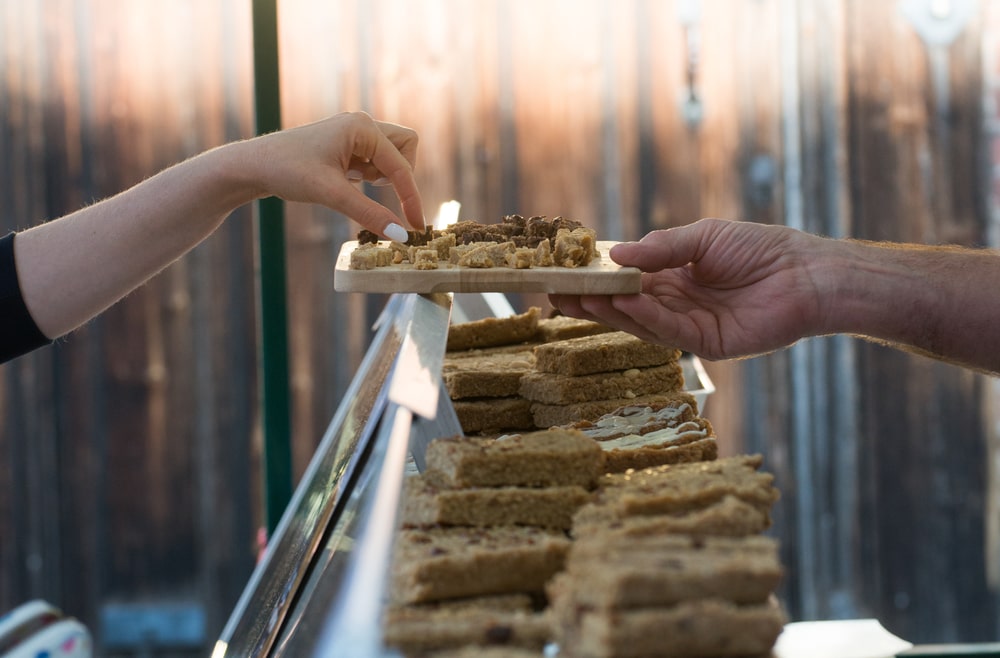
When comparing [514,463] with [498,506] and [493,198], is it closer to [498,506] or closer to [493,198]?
[498,506]

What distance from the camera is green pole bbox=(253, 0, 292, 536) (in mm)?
2562

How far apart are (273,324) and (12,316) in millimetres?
615

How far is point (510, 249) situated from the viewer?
1975 mm

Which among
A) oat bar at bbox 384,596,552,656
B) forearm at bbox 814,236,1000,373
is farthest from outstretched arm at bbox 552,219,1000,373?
oat bar at bbox 384,596,552,656

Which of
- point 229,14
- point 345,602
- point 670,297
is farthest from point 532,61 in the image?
point 345,602

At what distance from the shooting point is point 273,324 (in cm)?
262

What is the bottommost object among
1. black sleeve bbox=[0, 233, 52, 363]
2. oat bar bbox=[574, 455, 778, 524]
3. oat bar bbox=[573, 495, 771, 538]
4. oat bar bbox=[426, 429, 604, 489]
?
oat bar bbox=[573, 495, 771, 538]

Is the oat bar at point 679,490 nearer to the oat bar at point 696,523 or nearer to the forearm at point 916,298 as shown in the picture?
the oat bar at point 696,523

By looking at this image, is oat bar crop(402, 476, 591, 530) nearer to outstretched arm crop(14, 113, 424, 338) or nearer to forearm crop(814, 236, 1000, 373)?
outstretched arm crop(14, 113, 424, 338)

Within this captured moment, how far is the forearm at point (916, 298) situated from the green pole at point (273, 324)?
131 cm

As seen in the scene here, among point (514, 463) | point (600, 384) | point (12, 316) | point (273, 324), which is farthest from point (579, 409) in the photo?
point (12, 316)

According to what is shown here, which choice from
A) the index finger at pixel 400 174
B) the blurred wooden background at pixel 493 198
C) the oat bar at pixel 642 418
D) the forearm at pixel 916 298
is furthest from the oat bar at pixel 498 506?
the blurred wooden background at pixel 493 198

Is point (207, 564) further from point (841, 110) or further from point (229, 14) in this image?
point (841, 110)

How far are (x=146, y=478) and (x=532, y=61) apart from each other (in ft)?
6.63
